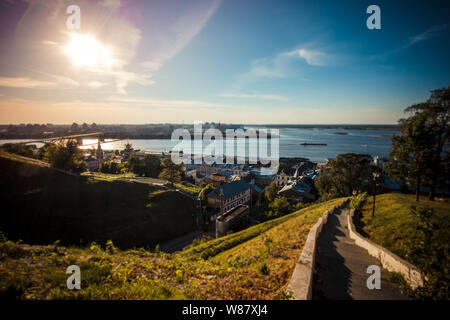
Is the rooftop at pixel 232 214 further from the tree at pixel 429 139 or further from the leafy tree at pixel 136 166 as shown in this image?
the leafy tree at pixel 136 166

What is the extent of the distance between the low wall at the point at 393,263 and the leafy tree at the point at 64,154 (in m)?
26.7

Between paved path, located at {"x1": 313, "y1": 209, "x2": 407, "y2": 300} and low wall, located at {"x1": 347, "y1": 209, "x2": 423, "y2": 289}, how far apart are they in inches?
7.1

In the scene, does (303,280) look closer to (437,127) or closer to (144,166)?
(437,127)

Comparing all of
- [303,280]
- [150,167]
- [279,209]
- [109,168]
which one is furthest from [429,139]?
[109,168]

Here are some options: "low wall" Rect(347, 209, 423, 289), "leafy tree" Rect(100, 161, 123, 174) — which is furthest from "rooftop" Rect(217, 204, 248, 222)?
"leafy tree" Rect(100, 161, 123, 174)

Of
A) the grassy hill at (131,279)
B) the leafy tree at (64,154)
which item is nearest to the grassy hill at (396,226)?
the grassy hill at (131,279)

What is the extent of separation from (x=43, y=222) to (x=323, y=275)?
1837 centimetres

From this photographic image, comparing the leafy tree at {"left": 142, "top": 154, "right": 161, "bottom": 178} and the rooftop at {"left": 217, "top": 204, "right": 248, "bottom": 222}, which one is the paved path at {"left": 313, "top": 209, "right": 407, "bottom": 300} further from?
the leafy tree at {"left": 142, "top": 154, "right": 161, "bottom": 178}

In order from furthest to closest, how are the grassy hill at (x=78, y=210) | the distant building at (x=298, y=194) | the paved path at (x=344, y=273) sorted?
the distant building at (x=298, y=194)
the grassy hill at (x=78, y=210)
the paved path at (x=344, y=273)

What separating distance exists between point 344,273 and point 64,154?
86.6 feet

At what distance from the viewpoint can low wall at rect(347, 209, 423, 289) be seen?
4.54 meters

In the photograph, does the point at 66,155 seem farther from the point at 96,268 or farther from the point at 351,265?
the point at 351,265

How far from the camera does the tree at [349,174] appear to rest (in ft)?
85.4
